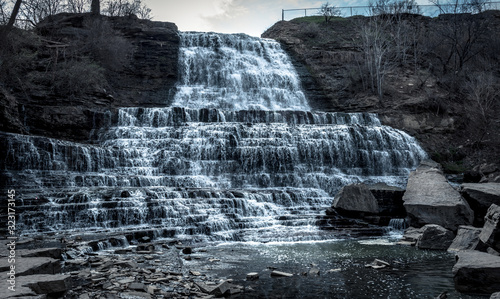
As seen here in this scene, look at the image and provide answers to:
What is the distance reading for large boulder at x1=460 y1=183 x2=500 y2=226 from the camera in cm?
1291

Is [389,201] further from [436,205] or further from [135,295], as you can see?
[135,295]

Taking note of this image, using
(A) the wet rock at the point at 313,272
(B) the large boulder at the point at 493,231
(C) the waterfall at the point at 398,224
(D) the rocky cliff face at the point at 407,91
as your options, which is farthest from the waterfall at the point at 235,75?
(A) the wet rock at the point at 313,272

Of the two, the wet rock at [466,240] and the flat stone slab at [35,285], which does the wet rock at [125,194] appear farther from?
the wet rock at [466,240]

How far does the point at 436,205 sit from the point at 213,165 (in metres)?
10.7

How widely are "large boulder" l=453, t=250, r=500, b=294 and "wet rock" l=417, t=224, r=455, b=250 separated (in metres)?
3.59

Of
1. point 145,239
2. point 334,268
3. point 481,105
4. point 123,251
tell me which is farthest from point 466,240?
point 481,105

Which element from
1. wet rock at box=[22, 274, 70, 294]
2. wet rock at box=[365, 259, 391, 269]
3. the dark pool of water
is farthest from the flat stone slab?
wet rock at box=[365, 259, 391, 269]

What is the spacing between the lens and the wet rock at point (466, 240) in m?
9.56

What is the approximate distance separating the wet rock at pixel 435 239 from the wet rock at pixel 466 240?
16 cm

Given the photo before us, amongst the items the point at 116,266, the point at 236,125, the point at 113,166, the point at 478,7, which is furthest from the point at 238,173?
the point at 478,7

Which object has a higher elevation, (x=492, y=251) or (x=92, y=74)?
(x=92, y=74)

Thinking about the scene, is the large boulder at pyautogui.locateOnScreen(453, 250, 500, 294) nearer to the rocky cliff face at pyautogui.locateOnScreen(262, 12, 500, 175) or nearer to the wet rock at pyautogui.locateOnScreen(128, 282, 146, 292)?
the wet rock at pyautogui.locateOnScreen(128, 282, 146, 292)

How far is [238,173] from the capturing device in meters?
19.1

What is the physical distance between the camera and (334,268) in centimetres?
811
